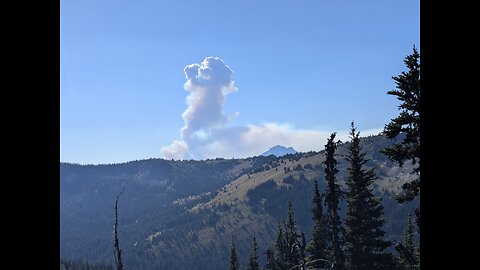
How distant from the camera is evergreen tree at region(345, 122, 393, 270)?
4078 centimetres

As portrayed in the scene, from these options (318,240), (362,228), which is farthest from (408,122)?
(318,240)

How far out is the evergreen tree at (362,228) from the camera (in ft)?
134

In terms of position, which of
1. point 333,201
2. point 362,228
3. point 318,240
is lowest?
point 318,240

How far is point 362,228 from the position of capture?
4100 centimetres

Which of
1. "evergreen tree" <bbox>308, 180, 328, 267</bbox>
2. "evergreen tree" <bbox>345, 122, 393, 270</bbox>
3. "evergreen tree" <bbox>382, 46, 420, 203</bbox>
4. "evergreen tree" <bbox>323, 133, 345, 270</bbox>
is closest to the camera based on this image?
"evergreen tree" <bbox>382, 46, 420, 203</bbox>

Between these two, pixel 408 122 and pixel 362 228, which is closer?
pixel 408 122

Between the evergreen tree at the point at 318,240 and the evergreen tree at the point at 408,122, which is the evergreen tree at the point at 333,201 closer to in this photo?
the evergreen tree at the point at 318,240

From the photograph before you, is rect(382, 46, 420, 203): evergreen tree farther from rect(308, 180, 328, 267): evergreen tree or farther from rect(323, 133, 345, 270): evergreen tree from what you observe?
rect(308, 180, 328, 267): evergreen tree

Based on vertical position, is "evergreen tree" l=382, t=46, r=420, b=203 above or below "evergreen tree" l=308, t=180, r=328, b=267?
above

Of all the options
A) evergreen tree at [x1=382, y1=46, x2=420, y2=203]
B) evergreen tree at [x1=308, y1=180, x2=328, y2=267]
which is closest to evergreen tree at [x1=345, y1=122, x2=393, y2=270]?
evergreen tree at [x1=308, y1=180, x2=328, y2=267]

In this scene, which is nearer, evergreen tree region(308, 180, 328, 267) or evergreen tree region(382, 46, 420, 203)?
evergreen tree region(382, 46, 420, 203)

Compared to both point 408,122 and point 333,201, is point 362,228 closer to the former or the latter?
point 333,201
